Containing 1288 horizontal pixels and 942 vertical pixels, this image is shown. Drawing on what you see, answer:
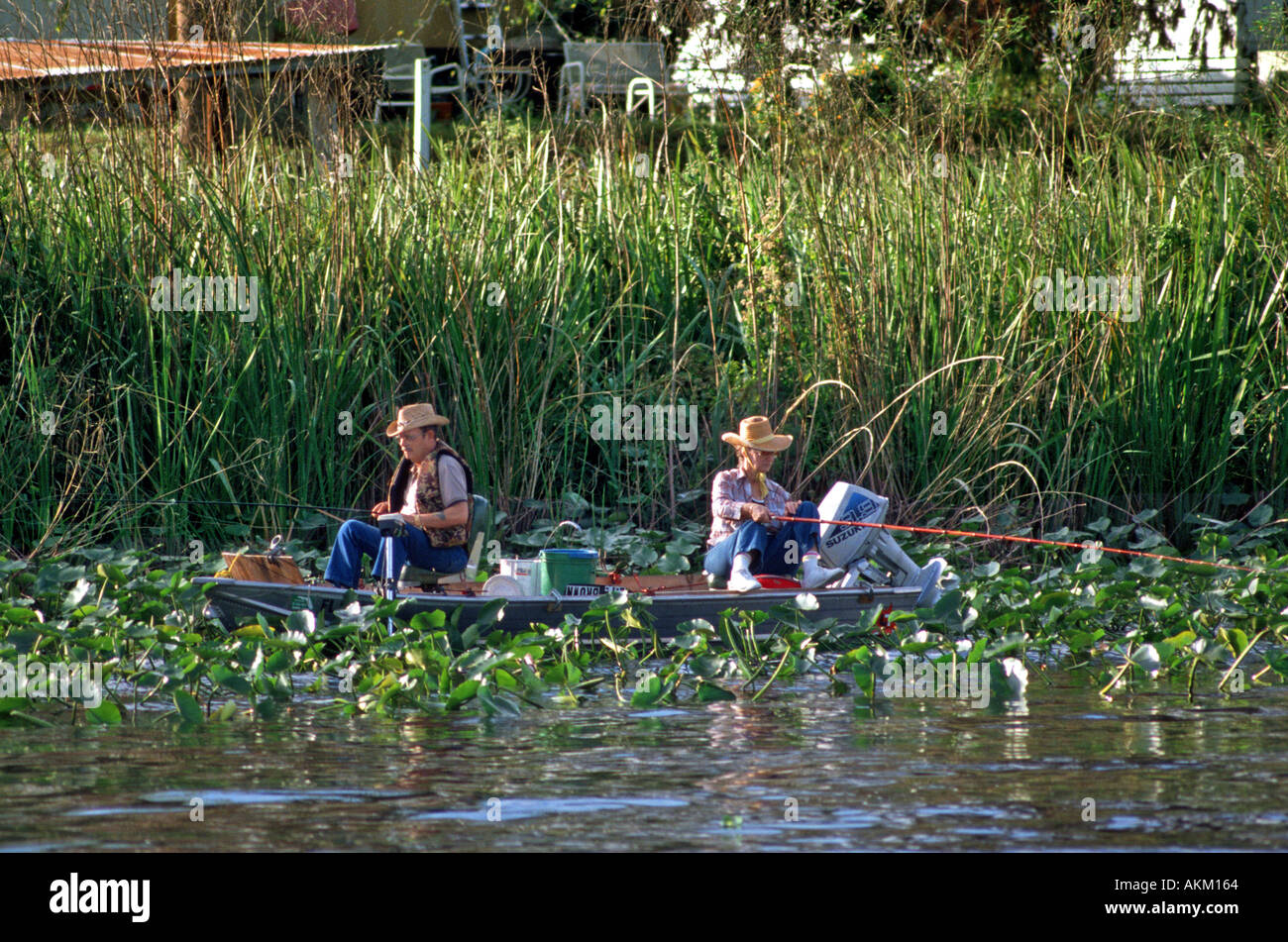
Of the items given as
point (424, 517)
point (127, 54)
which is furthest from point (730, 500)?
point (127, 54)

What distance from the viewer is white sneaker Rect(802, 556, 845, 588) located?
8086 millimetres

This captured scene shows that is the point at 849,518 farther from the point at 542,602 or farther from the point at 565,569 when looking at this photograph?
the point at 542,602

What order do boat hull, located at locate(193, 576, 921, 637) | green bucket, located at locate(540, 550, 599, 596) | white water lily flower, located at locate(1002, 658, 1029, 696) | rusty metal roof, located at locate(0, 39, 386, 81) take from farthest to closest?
rusty metal roof, located at locate(0, 39, 386, 81) → green bucket, located at locate(540, 550, 599, 596) → boat hull, located at locate(193, 576, 921, 637) → white water lily flower, located at locate(1002, 658, 1029, 696)

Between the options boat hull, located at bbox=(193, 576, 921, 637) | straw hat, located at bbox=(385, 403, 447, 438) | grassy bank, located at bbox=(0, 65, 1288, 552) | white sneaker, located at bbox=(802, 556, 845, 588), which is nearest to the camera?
boat hull, located at bbox=(193, 576, 921, 637)

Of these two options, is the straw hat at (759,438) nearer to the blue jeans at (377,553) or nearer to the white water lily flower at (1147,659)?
the blue jeans at (377,553)

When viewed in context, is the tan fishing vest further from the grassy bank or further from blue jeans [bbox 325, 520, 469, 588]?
the grassy bank

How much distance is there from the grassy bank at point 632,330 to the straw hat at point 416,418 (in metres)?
1.42

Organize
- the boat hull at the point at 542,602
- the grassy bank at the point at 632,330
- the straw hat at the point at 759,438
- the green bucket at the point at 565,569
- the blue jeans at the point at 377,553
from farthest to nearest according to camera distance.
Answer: the grassy bank at the point at 632,330 < the straw hat at the point at 759,438 < the blue jeans at the point at 377,553 < the green bucket at the point at 565,569 < the boat hull at the point at 542,602

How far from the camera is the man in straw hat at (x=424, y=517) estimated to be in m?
7.78

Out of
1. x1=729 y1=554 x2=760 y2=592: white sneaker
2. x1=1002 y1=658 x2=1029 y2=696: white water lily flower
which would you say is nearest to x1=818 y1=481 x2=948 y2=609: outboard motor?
x1=729 y1=554 x2=760 y2=592: white sneaker

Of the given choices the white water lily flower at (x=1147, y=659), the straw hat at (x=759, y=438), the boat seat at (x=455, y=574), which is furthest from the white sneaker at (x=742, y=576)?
the white water lily flower at (x=1147, y=659)

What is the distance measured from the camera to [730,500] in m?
8.19

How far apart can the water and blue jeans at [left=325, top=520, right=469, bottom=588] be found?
5.34ft

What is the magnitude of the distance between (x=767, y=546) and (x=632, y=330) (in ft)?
7.74
